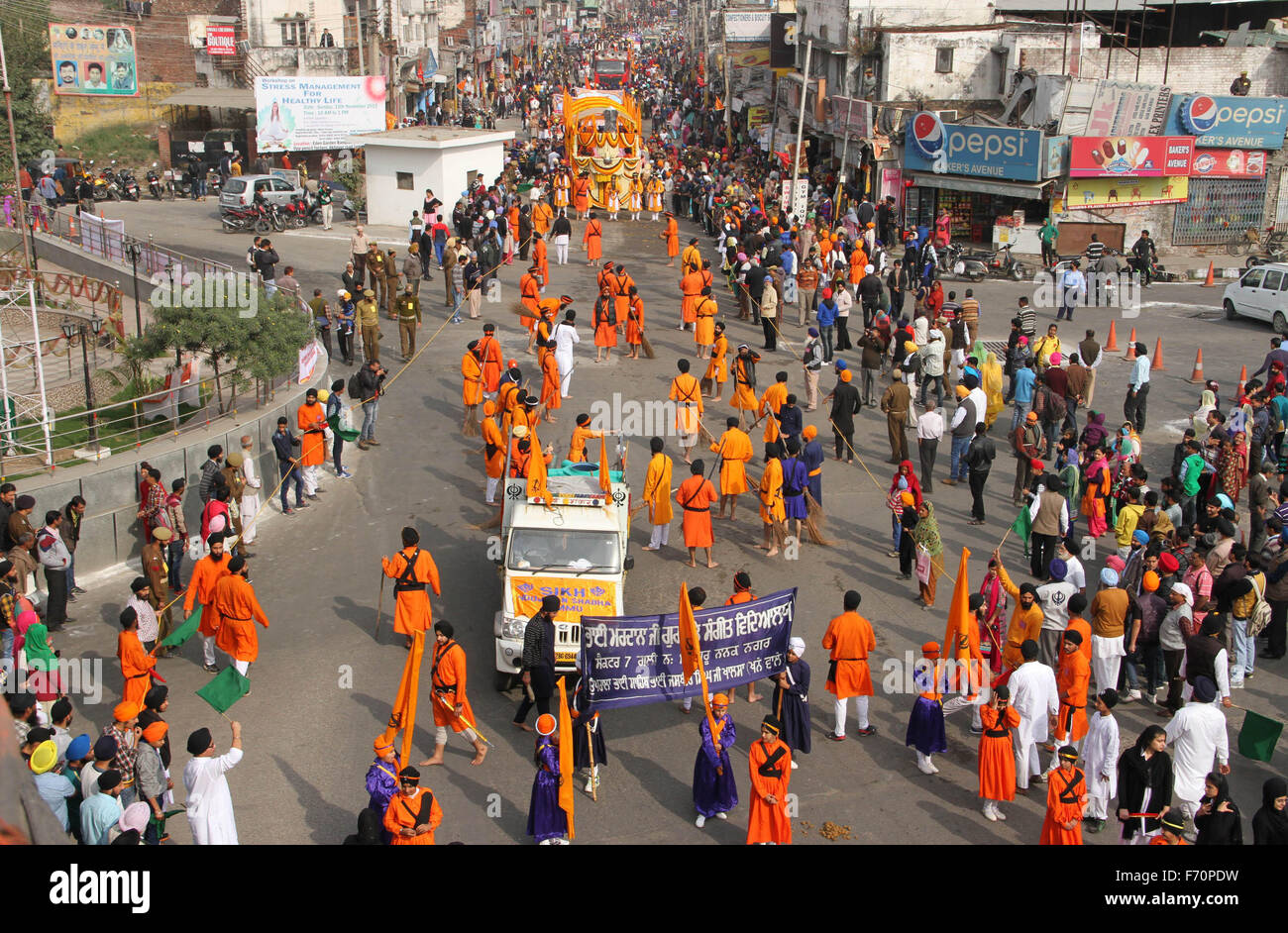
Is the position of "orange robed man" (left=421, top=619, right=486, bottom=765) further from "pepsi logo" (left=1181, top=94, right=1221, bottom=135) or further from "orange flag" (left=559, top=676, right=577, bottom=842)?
"pepsi logo" (left=1181, top=94, right=1221, bottom=135)

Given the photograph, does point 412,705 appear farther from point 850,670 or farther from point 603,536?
point 850,670

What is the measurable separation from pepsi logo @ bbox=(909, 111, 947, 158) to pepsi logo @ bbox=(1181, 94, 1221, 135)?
20.8 feet

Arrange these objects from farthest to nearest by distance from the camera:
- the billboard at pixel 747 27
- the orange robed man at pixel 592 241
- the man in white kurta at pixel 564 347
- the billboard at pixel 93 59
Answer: the billboard at pixel 747 27 → the billboard at pixel 93 59 → the orange robed man at pixel 592 241 → the man in white kurta at pixel 564 347

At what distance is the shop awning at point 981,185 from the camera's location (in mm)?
32875

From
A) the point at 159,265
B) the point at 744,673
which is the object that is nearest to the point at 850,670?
the point at 744,673

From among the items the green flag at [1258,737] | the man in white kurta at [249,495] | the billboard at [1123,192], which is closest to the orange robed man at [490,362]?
the man in white kurta at [249,495]

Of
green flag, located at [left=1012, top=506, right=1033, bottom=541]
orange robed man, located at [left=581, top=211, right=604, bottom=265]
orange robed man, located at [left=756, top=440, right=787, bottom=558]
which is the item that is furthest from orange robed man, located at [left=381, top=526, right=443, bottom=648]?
orange robed man, located at [left=581, top=211, right=604, bottom=265]

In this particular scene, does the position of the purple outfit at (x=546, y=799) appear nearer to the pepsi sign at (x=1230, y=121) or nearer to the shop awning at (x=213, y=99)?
the pepsi sign at (x=1230, y=121)

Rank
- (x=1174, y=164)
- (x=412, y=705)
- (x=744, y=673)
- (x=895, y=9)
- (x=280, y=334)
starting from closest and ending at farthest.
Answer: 1. (x=412, y=705)
2. (x=744, y=673)
3. (x=280, y=334)
4. (x=1174, y=164)
5. (x=895, y=9)

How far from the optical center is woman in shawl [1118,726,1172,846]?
29.7ft

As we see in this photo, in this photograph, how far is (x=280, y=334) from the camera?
18.1 m

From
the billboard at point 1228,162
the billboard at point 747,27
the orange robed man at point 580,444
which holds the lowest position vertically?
the orange robed man at point 580,444

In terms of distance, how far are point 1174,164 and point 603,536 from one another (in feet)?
89.0

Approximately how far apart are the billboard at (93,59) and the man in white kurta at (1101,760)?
44.3m
